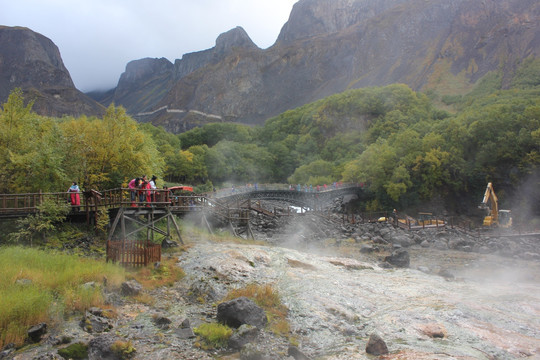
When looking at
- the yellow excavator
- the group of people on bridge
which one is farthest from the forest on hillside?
the yellow excavator

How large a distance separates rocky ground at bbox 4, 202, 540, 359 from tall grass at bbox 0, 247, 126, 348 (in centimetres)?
53

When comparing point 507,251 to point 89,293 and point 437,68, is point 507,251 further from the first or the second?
point 437,68

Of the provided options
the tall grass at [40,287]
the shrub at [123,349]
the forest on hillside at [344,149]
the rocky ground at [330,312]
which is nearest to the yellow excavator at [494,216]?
the forest on hillside at [344,149]

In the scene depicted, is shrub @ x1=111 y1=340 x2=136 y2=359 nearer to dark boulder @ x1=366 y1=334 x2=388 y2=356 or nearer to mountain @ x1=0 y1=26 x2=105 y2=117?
dark boulder @ x1=366 y1=334 x2=388 y2=356

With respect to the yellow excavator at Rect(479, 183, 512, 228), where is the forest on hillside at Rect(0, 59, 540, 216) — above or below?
above

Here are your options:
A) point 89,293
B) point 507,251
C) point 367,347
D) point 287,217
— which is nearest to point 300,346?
point 367,347

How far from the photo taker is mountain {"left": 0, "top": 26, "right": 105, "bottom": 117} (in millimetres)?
151000

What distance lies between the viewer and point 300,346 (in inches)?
474

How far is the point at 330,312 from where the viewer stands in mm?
14953

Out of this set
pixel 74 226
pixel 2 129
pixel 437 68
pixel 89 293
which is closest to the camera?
pixel 89 293

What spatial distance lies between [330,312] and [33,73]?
184733mm

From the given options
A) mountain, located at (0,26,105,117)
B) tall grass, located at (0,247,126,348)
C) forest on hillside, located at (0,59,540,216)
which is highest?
mountain, located at (0,26,105,117)

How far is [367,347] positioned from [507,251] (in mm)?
30565

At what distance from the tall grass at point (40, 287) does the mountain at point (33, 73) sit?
146035 mm
